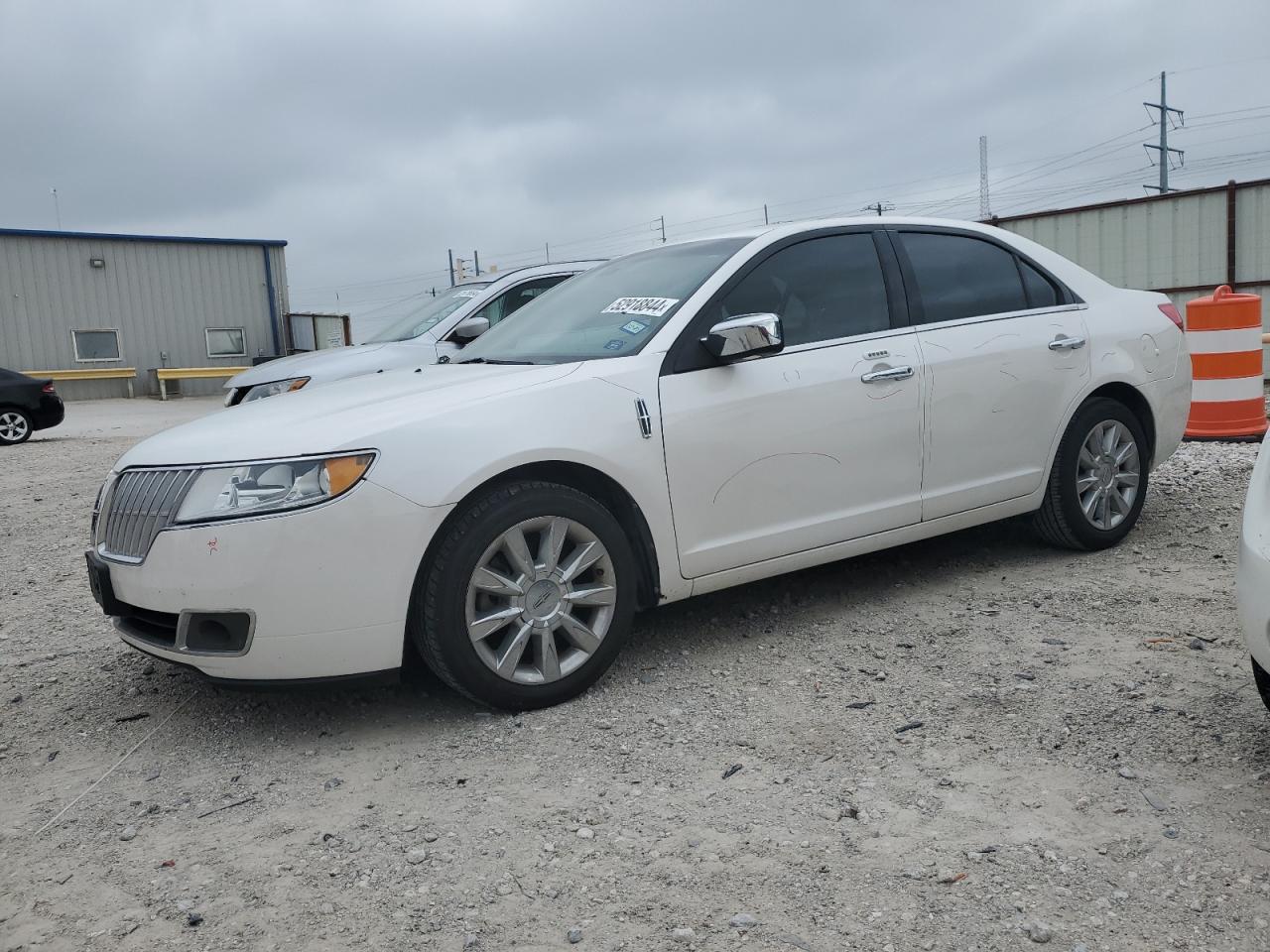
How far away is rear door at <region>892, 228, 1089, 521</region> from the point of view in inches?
182

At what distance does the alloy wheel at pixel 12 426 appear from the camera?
48.6ft

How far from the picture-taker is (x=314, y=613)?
10.9ft

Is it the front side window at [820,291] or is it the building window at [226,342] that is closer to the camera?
the front side window at [820,291]

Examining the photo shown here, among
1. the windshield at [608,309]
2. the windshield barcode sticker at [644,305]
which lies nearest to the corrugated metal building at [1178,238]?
the windshield at [608,309]

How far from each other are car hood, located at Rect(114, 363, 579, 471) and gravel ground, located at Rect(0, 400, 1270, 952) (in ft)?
3.12

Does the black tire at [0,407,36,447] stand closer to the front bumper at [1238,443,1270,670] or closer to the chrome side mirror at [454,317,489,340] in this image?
the chrome side mirror at [454,317,489,340]

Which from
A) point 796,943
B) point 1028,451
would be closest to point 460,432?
point 796,943

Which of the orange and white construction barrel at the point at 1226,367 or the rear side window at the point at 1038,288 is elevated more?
the rear side window at the point at 1038,288

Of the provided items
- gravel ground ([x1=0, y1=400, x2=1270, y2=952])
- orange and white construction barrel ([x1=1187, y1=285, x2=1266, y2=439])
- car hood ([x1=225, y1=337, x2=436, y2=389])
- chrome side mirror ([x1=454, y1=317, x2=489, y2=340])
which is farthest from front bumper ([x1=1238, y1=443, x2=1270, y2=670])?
car hood ([x1=225, y1=337, x2=436, y2=389])

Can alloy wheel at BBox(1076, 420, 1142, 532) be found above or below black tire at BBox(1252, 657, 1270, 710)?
above

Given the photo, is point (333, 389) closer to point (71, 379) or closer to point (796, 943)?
point (796, 943)

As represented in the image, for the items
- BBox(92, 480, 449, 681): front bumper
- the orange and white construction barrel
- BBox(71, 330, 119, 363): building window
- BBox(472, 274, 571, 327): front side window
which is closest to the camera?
BBox(92, 480, 449, 681): front bumper

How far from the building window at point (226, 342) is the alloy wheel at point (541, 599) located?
26.7 m

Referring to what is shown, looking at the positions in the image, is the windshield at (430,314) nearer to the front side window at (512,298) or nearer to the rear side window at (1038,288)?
the front side window at (512,298)
